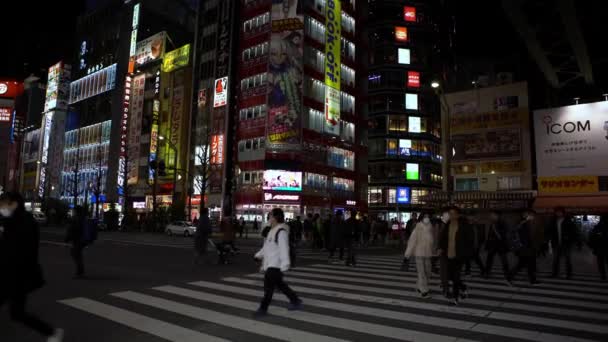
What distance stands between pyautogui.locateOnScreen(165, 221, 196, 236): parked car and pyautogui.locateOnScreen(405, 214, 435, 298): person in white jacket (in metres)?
29.5

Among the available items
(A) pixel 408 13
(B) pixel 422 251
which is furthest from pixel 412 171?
(B) pixel 422 251

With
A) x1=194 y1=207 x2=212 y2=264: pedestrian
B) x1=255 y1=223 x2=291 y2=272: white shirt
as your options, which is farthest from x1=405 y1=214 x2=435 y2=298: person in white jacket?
x1=194 y1=207 x2=212 y2=264: pedestrian

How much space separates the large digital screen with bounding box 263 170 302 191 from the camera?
4406 cm

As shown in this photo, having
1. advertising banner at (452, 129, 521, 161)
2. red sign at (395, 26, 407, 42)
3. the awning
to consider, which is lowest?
the awning

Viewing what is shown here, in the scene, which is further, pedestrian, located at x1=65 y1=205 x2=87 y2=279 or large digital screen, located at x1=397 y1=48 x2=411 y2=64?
large digital screen, located at x1=397 y1=48 x2=411 y2=64

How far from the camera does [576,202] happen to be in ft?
71.0

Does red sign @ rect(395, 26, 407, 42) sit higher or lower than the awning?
higher

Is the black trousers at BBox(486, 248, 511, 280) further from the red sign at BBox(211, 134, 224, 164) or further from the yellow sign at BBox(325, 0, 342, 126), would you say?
the red sign at BBox(211, 134, 224, 164)

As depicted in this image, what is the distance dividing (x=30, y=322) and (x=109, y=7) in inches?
3540

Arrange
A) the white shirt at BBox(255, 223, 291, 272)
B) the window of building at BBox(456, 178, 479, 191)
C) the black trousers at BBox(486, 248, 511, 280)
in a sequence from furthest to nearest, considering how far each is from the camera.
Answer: the window of building at BBox(456, 178, 479, 191)
the black trousers at BBox(486, 248, 511, 280)
the white shirt at BBox(255, 223, 291, 272)

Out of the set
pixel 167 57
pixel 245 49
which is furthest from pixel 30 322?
pixel 167 57

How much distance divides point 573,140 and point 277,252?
21.5m

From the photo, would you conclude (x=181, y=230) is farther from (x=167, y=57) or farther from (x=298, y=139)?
(x=167, y=57)

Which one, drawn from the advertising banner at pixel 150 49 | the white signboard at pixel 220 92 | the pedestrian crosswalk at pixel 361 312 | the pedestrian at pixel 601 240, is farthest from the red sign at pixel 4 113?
the pedestrian at pixel 601 240
